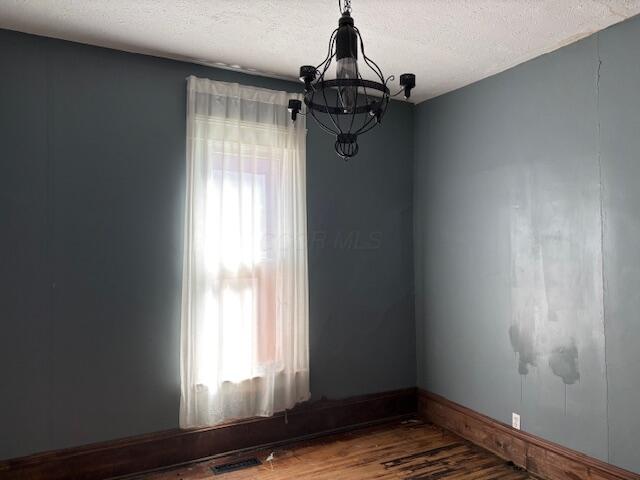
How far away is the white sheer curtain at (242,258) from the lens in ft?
10.2

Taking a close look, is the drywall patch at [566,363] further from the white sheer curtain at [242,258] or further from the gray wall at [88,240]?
the gray wall at [88,240]

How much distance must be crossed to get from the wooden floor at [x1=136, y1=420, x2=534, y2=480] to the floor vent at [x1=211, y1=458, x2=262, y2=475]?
0.12ft

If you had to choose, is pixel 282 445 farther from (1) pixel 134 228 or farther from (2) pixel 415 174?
(2) pixel 415 174

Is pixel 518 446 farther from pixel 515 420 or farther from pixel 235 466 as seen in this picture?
pixel 235 466

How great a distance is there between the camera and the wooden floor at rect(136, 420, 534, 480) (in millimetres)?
2930

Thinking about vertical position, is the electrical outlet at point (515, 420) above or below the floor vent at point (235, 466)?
above

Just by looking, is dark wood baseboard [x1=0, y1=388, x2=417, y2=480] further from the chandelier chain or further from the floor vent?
the chandelier chain

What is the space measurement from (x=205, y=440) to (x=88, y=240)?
1.54 meters

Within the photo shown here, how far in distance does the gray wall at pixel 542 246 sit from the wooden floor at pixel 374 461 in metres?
0.36

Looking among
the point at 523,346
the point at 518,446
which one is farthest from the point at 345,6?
the point at 518,446

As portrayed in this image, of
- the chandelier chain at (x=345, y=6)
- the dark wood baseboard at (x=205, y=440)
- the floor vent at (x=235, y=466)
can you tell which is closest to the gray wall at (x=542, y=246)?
the dark wood baseboard at (x=205, y=440)

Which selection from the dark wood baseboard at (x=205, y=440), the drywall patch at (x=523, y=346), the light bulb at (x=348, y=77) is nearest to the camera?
the light bulb at (x=348, y=77)

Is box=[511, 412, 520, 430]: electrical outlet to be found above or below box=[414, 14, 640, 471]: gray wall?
below

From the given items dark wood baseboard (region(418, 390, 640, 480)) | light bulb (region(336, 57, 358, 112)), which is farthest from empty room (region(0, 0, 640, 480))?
light bulb (region(336, 57, 358, 112))
